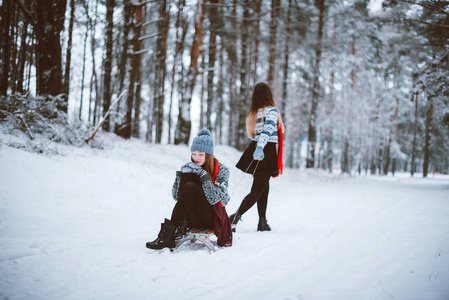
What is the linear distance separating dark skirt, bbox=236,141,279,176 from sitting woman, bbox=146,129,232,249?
84 cm

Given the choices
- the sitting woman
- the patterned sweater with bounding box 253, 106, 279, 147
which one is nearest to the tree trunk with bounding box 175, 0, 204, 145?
the patterned sweater with bounding box 253, 106, 279, 147

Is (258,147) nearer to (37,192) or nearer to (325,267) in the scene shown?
(325,267)

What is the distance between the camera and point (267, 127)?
3.45 m

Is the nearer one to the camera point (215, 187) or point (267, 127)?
point (215, 187)

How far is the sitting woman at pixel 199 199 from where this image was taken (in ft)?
8.57

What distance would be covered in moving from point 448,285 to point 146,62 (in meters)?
21.9

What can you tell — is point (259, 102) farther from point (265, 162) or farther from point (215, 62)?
point (215, 62)

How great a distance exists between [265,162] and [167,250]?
5.20ft

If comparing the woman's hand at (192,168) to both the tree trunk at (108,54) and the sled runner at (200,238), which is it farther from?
the tree trunk at (108,54)

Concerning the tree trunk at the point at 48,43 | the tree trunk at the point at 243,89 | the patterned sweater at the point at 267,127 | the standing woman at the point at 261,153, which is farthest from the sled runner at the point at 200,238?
the tree trunk at the point at 243,89

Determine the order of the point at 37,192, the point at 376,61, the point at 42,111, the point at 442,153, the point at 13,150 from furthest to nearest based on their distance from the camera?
the point at 442,153
the point at 376,61
the point at 42,111
the point at 13,150
the point at 37,192

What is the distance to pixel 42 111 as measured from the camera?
5.91 meters

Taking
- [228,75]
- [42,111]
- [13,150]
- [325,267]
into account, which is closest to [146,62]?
[228,75]

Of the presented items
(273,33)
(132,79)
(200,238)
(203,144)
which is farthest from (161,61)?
(200,238)
